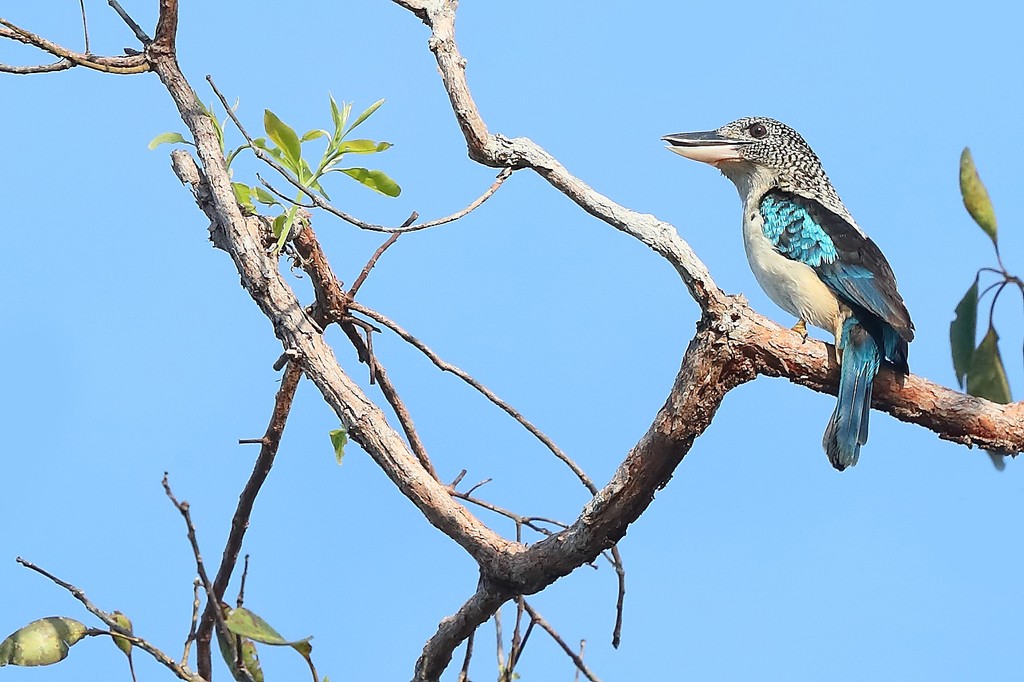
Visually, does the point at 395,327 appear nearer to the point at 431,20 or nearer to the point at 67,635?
the point at 431,20

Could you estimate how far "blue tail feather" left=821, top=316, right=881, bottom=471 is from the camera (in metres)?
2.94

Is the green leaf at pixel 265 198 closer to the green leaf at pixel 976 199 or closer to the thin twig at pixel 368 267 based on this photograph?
the thin twig at pixel 368 267

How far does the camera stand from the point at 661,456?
2576 mm

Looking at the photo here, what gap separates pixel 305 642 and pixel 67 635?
1.72 ft

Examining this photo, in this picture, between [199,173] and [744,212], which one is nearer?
[199,173]

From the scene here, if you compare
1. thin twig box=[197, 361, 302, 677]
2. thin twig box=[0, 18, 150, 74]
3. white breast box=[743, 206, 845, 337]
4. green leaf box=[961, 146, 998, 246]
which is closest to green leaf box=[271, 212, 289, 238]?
thin twig box=[197, 361, 302, 677]

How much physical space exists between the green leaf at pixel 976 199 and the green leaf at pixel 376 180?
1392 mm

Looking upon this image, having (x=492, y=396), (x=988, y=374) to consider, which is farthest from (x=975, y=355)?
(x=492, y=396)

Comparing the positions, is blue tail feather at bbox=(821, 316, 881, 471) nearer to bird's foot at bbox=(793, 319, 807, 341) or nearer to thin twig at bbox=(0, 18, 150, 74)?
bird's foot at bbox=(793, 319, 807, 341)

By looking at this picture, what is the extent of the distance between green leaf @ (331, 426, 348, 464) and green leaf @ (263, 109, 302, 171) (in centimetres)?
73

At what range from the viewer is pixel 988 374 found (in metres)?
2.89

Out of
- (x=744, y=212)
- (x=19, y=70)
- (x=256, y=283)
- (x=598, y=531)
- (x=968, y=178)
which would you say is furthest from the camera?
(x=744, y=212)

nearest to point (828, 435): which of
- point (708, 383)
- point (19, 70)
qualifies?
point (708, 383)

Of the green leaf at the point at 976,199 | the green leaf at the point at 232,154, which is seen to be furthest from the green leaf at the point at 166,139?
the green leaf at the point at 976,199
